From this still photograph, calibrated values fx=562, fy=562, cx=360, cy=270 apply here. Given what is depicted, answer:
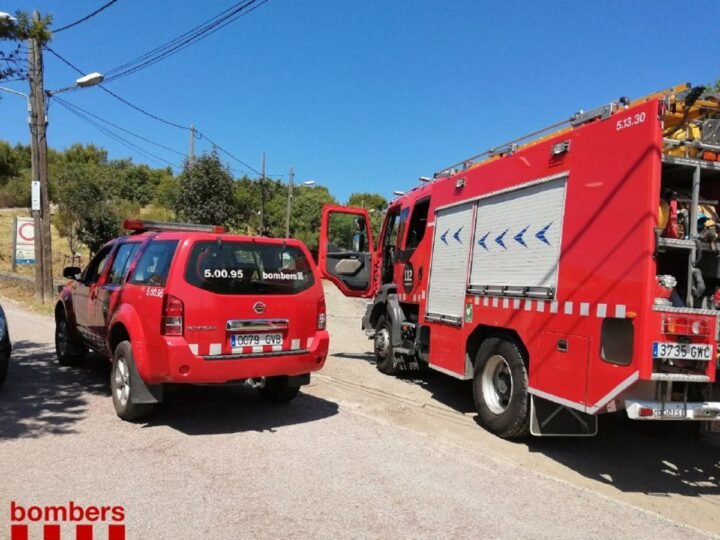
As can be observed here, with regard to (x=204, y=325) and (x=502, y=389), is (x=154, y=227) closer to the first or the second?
(x=204, y=325)

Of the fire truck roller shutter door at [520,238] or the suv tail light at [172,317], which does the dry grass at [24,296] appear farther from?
the fire truck roller shutter door at [520,238]

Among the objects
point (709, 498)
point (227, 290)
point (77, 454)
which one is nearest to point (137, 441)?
point (77, 454)

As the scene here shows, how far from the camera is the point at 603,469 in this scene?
510 centimetres

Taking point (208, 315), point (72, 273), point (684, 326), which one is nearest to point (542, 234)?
point (684, 326)

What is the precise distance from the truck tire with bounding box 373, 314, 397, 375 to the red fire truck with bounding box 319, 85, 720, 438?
6.34 feet

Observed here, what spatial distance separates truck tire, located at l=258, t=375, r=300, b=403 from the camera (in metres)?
6.55

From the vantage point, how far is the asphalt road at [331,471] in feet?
12.3

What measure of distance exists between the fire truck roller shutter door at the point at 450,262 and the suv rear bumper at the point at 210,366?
2.05 metres

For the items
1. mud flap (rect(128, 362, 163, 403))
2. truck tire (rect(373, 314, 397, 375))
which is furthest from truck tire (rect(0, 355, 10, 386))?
truck tire (rect(373, 314, 397, 375))

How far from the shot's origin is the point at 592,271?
15.1ft

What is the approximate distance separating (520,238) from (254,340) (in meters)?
2.84

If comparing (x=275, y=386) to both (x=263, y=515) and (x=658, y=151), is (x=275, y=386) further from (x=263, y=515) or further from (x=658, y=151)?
(x=658, y=151)

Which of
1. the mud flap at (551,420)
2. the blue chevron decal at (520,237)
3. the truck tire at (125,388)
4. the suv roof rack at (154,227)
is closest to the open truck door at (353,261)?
the suv roof rack at (154,227)

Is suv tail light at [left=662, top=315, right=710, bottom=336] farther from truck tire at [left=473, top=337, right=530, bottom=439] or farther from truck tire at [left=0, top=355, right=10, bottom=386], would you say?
truck tire at [left=0, top=355, right=10, bottom=386]
